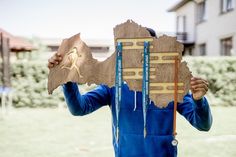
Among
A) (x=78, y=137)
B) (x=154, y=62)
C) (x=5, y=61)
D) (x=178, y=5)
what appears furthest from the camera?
(x=178, y=5)

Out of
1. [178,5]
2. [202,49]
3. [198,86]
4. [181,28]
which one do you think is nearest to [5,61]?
[198,86]

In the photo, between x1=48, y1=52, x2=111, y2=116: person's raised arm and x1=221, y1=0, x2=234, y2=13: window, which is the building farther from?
x1=48, y1=52, x2=111, y2=116: person's raised arm

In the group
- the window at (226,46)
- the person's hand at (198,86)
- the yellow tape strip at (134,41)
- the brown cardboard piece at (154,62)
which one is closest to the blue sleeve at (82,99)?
the brown cardboard piece at (154,62)

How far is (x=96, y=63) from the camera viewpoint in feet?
7.50

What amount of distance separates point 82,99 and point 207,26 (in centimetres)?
2147

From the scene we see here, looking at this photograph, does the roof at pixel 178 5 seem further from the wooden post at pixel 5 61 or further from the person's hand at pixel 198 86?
the person's hand at pixel 198 86

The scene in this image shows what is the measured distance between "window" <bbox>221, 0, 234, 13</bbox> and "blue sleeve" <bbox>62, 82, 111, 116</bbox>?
18767mm

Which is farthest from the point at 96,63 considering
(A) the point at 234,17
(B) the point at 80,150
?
(A) the point at 234,17

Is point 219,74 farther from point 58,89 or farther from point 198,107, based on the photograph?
point 198,107

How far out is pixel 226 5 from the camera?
21031 millimetres

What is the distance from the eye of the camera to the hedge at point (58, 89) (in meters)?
12.9

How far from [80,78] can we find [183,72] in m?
0.56

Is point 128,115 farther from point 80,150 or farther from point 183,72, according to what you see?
point 80,150

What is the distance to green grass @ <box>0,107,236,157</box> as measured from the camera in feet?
20.9
